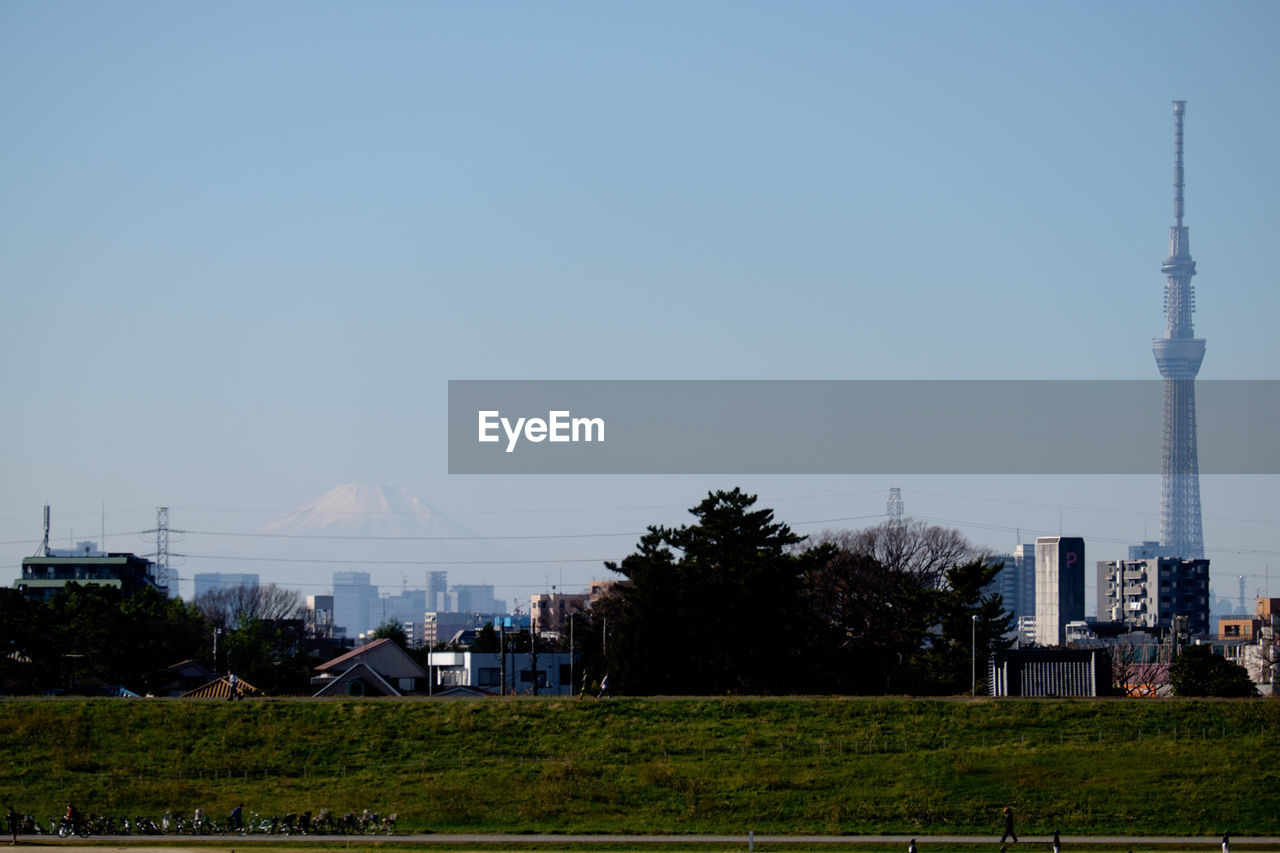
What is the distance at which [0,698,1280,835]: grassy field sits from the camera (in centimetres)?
4975

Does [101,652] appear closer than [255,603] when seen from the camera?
Yes

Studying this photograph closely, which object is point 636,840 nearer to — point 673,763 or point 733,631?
point 673,763

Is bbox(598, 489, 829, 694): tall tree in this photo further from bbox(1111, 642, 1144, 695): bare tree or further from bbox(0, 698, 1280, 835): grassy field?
bbox(1111, 642, 1144, 695): bare tree

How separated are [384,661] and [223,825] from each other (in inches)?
1759

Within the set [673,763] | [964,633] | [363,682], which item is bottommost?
[673,763]

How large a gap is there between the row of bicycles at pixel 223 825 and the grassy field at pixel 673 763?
1.42 m

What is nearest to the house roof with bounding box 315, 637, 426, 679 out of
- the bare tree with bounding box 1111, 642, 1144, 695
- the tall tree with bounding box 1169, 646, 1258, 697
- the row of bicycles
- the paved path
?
the row of bicycles

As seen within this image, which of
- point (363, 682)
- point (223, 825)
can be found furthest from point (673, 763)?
point (363, 682)

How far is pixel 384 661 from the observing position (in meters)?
92.9

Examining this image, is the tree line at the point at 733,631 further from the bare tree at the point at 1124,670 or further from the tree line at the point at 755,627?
the bare tree at the point at 1124,670

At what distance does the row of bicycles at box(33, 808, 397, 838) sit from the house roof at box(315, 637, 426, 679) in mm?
41299

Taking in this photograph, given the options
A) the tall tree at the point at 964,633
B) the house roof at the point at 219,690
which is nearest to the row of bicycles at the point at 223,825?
the house roof at the point at 219,690

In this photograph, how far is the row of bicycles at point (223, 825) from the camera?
47281 millimetres

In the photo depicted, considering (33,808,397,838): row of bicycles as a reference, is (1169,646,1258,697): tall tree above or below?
above
